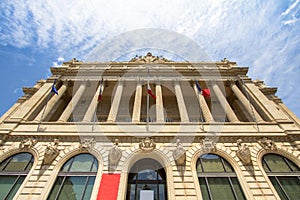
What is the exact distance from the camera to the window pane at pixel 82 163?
A: 43.6 ft

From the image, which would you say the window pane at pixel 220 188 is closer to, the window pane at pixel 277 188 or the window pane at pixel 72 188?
the window pane at pixel 277 188

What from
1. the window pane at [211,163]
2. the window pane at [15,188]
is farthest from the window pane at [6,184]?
the window pane at [211,163]

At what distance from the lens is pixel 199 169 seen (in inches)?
522

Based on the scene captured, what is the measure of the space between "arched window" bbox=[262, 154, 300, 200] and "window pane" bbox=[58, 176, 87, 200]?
12385mm

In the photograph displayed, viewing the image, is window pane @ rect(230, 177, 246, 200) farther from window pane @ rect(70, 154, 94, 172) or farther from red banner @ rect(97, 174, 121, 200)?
window pane @ rect(70, 154, 94, 172)

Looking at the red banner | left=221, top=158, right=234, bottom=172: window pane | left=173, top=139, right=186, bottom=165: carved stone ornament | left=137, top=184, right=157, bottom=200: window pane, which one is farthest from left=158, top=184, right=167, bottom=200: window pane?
left=221, top=158, right=234, bottom=172: window pane

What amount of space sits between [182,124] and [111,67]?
14.1m

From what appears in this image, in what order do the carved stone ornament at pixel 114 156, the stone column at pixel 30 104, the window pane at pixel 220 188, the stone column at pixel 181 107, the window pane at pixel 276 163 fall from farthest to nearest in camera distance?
the stone column at pixel 181 107 → the stone column at pixel 30 104 → the window pane at pixel 276 163 → the carved stone ornament at pixel 114 156 → the window pane at pixel 220 188

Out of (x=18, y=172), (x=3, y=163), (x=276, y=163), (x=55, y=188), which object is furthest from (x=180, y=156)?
(x=3, y=163)

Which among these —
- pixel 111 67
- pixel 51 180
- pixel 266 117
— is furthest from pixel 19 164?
pixel 266 117

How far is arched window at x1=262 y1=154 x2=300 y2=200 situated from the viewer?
11.8m

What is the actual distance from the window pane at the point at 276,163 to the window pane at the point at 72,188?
1289 cm

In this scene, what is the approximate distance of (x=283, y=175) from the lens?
12.8m

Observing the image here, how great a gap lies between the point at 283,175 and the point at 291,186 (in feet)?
2.47
